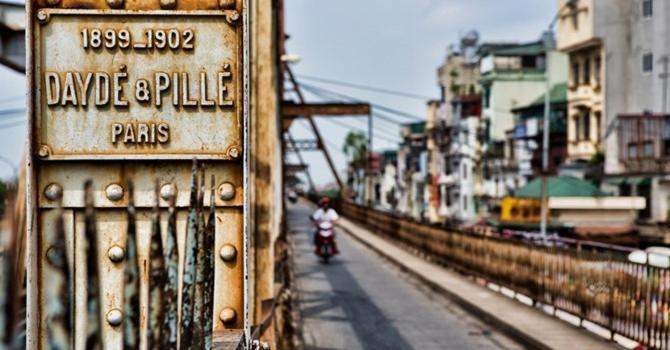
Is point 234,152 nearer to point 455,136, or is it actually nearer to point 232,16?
point 232,16

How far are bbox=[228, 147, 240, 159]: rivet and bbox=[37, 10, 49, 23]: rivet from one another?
103cm

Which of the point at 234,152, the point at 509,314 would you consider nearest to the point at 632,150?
the point at 509,314

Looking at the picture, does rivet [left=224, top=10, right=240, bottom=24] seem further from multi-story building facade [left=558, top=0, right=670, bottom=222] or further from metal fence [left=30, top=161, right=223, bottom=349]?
multi-story building facade [left=558, top=0, right=670, bottom=222]

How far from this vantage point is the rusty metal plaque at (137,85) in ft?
15.5

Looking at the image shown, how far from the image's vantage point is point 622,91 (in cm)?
5788

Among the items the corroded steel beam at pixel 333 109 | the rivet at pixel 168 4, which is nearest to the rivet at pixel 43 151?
the rivet at pixel 168 4

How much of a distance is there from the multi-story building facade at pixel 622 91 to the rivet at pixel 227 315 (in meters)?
47.9

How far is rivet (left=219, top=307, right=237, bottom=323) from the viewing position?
4.97 m

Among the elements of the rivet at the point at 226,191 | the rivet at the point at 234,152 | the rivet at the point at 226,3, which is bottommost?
the rivet at the point at 226,191

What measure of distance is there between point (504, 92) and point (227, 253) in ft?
260

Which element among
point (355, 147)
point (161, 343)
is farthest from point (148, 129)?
point (355, 147)

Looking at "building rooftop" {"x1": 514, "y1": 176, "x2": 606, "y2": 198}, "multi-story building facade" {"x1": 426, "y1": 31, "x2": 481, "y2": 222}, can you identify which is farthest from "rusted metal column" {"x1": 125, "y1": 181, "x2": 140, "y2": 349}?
"multi-story building facade" {"x1": 426, "y1": 31, "x2": 481, "y2": 222}

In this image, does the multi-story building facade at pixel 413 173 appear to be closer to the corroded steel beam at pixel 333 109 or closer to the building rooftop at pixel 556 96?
the building rooftop at pixel 556 96

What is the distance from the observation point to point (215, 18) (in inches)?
194
